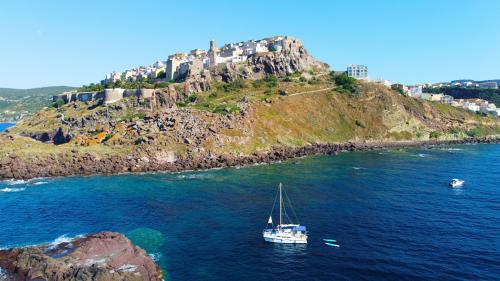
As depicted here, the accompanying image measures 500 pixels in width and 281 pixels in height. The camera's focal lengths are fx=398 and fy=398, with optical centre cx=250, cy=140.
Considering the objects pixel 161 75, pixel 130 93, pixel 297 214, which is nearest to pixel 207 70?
pixel 161 75

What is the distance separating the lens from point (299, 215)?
64.7m

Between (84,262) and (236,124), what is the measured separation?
8371 cm

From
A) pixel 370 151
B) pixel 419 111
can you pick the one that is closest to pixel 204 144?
pixel 370 151

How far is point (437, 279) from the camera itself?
42625mm

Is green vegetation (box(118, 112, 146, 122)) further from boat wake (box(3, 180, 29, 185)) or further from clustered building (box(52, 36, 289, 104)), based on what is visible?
boat wake (box(3, 180, 29, 185))

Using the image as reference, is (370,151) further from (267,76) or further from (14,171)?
(14,171)

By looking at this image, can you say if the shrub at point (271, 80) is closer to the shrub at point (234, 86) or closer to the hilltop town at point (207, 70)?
the hilltop town at point (207, 70)

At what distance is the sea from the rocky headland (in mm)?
10711

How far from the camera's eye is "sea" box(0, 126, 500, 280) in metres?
46.2

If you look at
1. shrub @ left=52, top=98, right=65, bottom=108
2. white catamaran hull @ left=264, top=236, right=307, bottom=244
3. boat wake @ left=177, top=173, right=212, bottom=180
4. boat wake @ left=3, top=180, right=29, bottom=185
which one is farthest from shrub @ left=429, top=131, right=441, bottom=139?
shrub @ left=52, top=98, right=65, bottom=108

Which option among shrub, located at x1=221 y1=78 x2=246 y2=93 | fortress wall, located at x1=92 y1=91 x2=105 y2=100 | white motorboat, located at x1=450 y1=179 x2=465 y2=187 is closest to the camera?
white motorboat, located at x1=450 y1=179 x2=465 y2=187

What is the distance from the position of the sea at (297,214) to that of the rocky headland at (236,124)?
1071cm

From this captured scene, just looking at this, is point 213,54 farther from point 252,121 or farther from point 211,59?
point 252,121

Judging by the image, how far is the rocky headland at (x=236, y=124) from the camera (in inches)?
4161
